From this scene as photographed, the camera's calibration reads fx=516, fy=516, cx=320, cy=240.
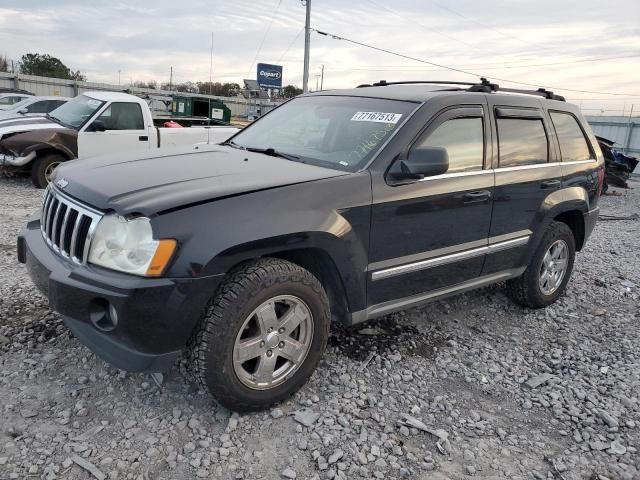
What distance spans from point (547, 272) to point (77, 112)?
8146 millimetres

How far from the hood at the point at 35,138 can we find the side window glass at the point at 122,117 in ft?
1.82

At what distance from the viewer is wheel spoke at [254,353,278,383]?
9.12ft

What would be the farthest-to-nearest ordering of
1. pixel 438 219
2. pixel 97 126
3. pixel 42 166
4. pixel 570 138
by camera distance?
pixel 97 126, pixel 42 166, pixel 570 138, pixel 438 219

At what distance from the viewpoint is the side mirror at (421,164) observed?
9.93 feet

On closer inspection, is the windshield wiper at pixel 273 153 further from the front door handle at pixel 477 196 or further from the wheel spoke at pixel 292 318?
the front door handle at pixel 477 196

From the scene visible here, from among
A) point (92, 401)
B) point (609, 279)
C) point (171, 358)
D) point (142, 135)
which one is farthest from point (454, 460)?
point (142, 135)

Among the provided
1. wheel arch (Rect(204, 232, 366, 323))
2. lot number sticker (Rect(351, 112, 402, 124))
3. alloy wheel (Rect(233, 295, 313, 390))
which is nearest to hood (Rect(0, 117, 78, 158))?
lot number sticker (Rect(351, 112, 402, 124))

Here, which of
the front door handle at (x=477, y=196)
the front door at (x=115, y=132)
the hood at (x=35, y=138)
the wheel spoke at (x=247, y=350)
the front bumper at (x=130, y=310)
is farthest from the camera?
the front door at (x=115, y=132)

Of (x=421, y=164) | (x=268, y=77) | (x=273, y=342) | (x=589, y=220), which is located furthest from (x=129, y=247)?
(x=268, y=77)

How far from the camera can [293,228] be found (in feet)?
8.73

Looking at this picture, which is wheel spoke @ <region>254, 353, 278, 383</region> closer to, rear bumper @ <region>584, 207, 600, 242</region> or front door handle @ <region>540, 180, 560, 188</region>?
front door handle @ <region>540, 180, 560, 188</region>

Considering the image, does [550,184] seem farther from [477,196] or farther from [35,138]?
[35,138]

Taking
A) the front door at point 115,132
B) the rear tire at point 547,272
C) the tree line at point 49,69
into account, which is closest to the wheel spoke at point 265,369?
the rear tire at point 547,272

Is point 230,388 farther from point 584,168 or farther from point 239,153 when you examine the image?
point 584,168
